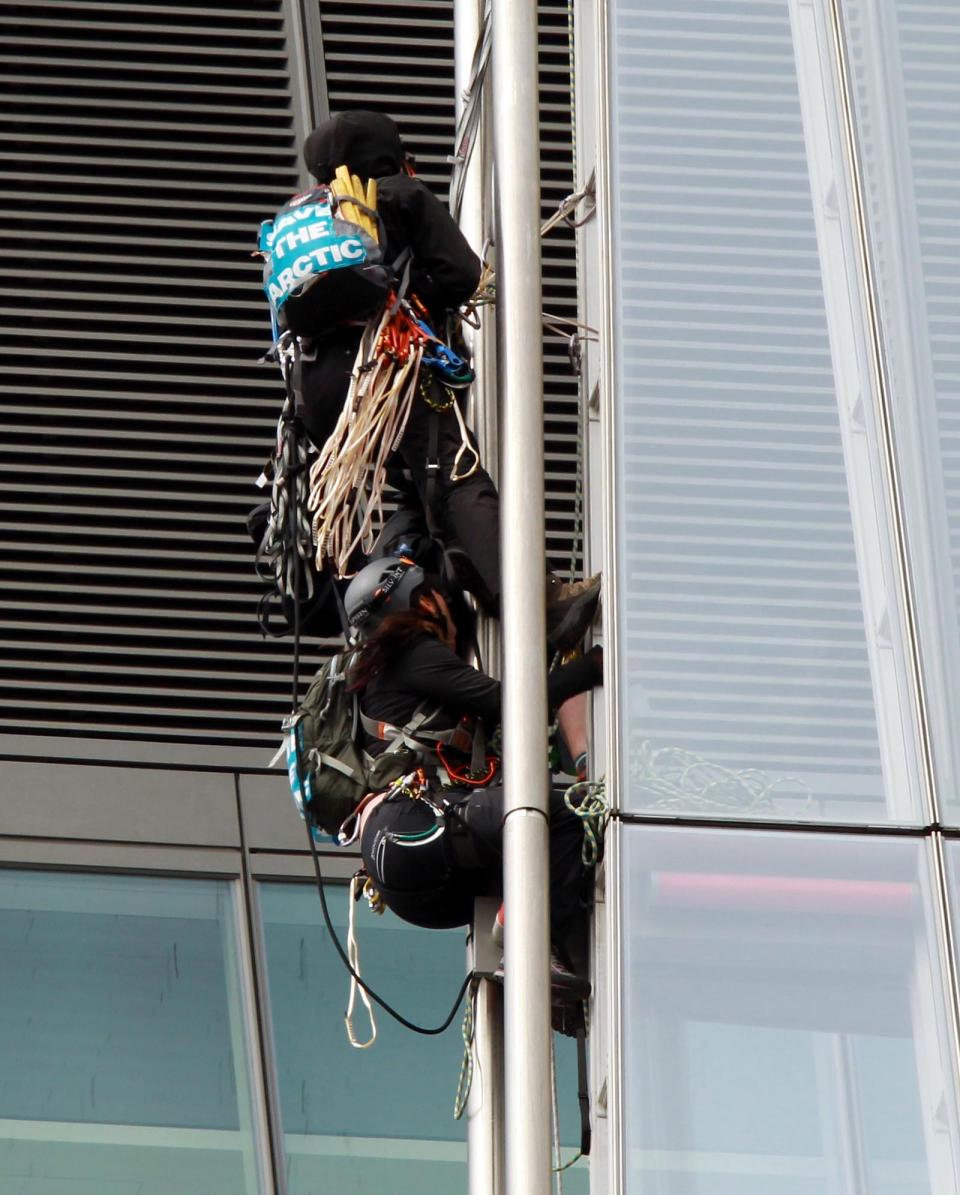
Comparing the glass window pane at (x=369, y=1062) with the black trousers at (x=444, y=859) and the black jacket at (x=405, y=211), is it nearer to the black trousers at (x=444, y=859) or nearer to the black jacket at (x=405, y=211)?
the black trousers at (x=444, y=859)

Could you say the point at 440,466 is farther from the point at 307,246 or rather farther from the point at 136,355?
the point at 136,355

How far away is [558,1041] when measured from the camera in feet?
35.6

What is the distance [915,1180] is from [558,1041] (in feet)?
19.4

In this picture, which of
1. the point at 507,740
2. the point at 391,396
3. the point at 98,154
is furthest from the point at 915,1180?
the point at 98,154

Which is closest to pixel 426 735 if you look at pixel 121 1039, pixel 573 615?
pixel 573 615

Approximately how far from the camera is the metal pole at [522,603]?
17.2 ft

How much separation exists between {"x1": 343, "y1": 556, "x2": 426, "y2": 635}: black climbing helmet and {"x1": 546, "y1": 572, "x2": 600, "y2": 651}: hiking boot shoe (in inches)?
22.8

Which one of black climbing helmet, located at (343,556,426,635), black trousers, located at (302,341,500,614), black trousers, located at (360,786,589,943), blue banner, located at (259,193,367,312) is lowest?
black trousers, located at (360,786,589,943)

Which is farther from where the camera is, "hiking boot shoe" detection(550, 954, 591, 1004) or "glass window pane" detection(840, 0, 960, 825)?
"hiking boot shoe" detection(550, 954, 591, 1004)

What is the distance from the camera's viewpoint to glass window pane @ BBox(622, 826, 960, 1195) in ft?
16.6

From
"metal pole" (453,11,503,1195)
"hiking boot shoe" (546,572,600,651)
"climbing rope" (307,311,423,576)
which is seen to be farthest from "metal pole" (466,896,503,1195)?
"climbing rope" (307,311,423,576)

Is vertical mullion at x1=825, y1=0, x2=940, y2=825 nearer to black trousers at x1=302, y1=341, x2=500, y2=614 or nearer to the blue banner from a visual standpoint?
black trousers at x1=302, y1=341, x2=500, y2=614

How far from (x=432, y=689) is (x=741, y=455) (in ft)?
3.22

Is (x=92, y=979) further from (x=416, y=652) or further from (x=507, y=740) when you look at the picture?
(x=507, y=740)
